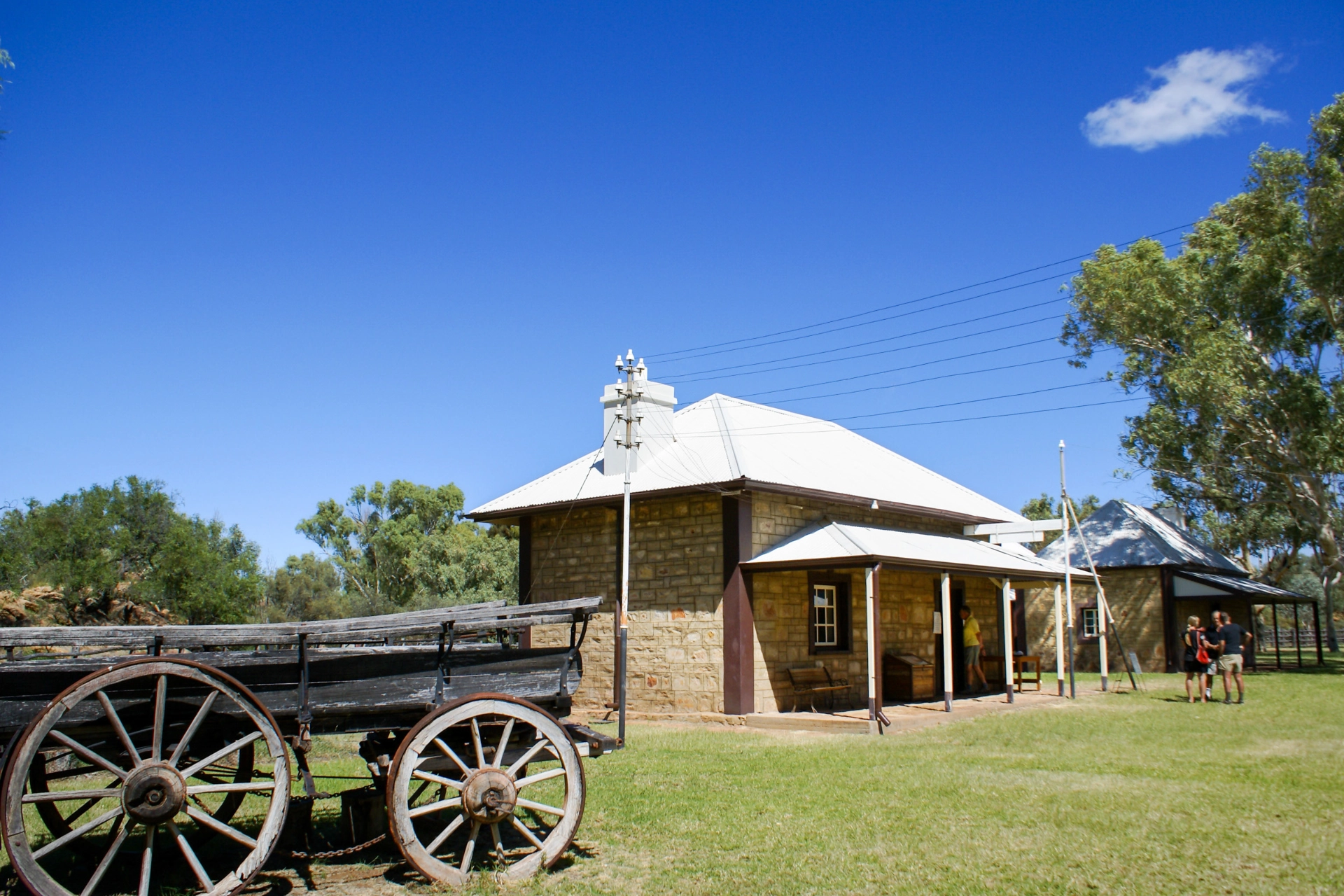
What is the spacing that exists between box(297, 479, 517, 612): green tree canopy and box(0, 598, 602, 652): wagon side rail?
117ft

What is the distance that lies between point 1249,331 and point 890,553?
1583 centimetres

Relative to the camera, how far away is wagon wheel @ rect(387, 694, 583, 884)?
17.8 feet

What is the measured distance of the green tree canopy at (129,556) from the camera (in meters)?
27.9

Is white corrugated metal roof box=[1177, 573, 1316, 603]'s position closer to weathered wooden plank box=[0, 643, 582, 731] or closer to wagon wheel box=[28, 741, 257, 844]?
weathered wooden plank box=[0, 643, 582, 731]

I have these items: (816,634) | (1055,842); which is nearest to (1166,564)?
(816,634)

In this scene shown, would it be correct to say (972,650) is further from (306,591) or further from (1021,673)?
(306,591)

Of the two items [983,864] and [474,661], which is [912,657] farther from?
[474,661]

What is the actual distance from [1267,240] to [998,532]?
9589 millimetres

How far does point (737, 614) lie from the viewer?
14914 mm

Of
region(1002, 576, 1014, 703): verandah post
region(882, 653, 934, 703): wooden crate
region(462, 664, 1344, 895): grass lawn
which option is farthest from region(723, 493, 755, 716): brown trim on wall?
region(1002, 576, 1014, 703): verandah post

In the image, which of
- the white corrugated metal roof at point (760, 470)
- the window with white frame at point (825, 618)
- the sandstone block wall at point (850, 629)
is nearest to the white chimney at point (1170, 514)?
the white corrugated metal roof at point (760, 470)

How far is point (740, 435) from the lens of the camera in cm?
1797

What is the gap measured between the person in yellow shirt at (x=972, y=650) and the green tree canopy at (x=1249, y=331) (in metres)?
9.54

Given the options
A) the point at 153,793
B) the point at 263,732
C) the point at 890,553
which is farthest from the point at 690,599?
the point at 153,793
